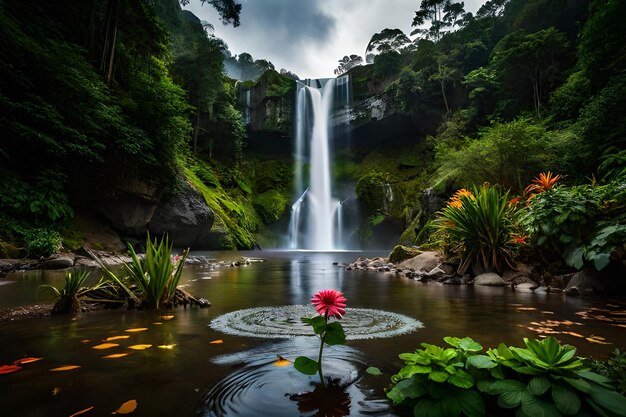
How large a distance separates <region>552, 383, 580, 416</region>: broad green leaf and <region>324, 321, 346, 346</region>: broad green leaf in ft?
2.63

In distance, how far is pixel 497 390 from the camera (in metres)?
1.20

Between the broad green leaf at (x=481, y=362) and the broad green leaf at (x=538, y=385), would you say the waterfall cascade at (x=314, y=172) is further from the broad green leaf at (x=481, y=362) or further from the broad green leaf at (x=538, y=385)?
the broad green leaf at (x=538, y=385)

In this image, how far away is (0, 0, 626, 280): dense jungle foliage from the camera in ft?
29.2

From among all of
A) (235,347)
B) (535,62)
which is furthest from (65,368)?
(535,62)

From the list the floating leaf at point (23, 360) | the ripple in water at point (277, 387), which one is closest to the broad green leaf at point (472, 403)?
the ripple in water at point (277, 387)

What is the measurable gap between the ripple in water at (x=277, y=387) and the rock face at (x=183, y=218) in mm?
14224

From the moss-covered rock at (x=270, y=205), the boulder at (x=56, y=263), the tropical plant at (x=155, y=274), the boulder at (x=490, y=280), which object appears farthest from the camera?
the moss-covered rock at (x=270, y=205)

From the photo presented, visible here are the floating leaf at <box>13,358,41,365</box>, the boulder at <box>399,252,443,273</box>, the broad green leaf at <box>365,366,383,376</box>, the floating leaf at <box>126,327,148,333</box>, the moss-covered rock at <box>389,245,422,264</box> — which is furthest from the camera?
the moss-covered rock at <box>389,245,422,264</box>

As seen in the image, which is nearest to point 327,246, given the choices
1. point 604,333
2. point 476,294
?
point 476,294

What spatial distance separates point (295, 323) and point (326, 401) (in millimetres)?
1603

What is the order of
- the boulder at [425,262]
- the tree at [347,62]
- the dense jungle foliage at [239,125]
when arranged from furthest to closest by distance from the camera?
the tree at [347,62], the dense jungle foliage at [239,125], the boulder at [425,262]

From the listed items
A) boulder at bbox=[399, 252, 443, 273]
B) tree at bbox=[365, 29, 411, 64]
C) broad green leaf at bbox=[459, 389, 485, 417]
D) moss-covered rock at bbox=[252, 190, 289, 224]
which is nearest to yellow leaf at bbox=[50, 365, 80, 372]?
broad green leaf at bbox=[459, 389, 485, 417]

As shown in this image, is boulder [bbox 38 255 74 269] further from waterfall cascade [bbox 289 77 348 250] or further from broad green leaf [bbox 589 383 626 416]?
waterfall cascade [bbox 289 77 348 250]

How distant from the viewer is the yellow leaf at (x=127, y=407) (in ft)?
4.46
